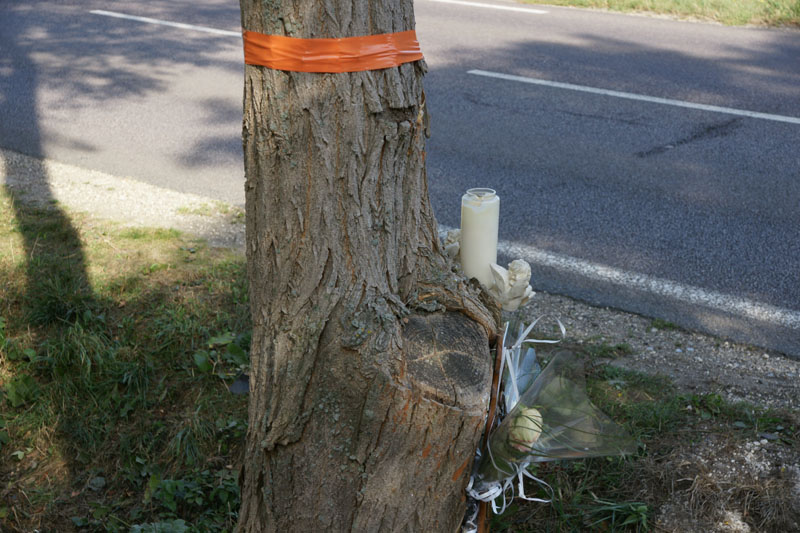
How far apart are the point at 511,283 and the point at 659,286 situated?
1.57m

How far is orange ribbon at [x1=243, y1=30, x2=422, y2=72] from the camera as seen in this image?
5.20 feet

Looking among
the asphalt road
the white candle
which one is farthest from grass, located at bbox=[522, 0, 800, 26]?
the white candle

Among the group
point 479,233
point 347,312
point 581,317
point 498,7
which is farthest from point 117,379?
point 498,7

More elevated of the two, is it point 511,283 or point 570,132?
point 511,283

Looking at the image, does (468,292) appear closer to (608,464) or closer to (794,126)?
(608,464)

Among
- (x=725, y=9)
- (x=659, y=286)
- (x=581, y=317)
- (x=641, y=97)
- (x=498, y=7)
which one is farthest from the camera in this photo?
(x=498, y=7)

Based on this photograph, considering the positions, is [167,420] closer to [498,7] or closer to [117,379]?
[117,379]

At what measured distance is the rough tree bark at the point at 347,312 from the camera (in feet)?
5.33

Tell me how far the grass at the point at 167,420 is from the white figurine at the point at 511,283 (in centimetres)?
58

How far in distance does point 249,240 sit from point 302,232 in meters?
0.18

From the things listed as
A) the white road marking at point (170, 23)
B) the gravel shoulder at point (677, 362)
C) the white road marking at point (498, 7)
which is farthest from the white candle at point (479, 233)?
the white road marking at point (498, 7)

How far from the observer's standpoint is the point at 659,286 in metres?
3.39

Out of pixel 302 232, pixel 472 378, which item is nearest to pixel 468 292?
pixel 472 378

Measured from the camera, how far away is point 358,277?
5.68 feet
